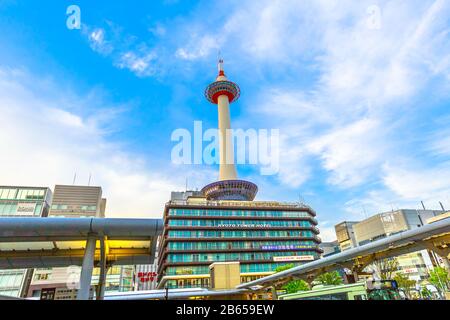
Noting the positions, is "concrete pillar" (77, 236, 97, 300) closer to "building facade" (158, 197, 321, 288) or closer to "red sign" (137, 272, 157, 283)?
"building facade" (158, 197, 321, 288)

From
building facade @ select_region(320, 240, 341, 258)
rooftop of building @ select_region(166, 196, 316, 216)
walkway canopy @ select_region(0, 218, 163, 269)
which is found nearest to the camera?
walkway canopy @ select_region(0, 218, 163, 269)

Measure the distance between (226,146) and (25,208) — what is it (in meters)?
65.1

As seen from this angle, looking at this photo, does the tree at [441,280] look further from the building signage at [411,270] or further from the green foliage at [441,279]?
the building signage at [411,270]

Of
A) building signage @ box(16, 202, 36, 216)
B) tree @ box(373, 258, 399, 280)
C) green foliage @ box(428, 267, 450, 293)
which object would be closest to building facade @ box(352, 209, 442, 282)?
tree @ box(373, 258, 399, 280)

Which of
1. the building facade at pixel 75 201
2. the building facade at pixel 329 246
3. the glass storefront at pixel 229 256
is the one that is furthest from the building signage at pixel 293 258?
the building facade at pixel 329 246

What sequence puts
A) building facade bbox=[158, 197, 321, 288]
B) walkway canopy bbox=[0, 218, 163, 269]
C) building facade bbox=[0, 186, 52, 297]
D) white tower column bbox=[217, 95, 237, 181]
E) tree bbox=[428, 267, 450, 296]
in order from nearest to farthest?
walkway canopy bbox=[0, 218, 163, 269], tree bbox=[428, 267, 450, 296], building facade bbox=[158, 197, 321, 288], building facade bbox=[0, 186, 52, 297], white tower column bbox=[217, 95, 237, 181]

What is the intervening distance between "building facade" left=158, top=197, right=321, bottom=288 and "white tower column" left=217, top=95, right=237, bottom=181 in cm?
1950

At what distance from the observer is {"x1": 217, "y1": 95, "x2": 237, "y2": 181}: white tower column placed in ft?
326

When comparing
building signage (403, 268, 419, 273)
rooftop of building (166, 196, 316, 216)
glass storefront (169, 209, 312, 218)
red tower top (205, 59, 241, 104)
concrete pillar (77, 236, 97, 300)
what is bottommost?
concrete pillar (77, 236, 97, 300)

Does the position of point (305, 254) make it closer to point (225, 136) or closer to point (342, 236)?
point (225, 136)

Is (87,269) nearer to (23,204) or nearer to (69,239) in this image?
(69,239)

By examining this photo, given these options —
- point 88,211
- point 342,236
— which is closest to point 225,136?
point 88,211

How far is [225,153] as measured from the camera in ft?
338
